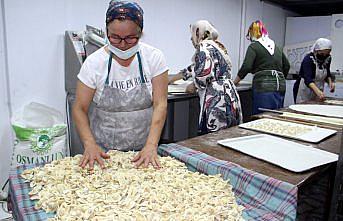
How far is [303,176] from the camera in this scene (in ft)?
3.36

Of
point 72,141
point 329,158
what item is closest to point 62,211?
point 329,158

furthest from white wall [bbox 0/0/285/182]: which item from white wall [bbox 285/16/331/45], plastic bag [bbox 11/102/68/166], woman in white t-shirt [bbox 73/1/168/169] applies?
white wall [bbox 285/16/331/45]

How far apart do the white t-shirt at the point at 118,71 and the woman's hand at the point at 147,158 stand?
309 millimetres

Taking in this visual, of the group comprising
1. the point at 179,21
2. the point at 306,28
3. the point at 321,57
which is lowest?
the point at 321,57

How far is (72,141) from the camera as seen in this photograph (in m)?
2.53

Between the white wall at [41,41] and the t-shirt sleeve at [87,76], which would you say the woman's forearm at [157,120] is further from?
the white wall at [41,41]

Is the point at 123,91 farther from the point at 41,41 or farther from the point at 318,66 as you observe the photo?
the point at 318,66

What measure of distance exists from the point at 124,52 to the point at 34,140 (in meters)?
1.14

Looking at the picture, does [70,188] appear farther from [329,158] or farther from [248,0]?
[248,0]

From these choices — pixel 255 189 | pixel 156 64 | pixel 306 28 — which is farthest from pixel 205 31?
pixel 306 28

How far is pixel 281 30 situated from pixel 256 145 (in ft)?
16.8

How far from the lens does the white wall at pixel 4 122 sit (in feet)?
7.20

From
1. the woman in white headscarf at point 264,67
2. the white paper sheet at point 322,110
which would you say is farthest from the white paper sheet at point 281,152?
the woman in white headscarf at point 264,67

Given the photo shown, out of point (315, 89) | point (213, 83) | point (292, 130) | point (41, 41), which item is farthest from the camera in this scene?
point (315, 89)
